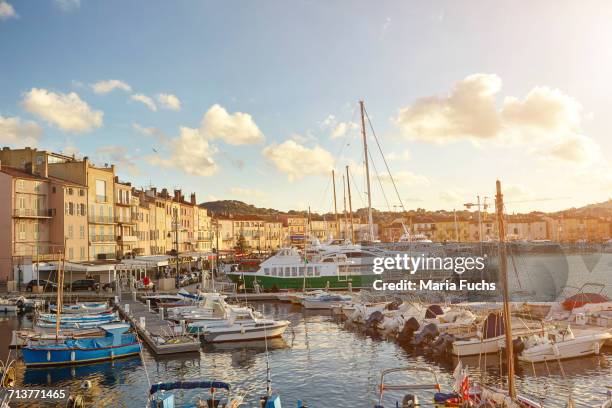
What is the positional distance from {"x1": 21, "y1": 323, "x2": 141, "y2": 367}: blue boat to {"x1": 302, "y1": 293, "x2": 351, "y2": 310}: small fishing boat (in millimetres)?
23367

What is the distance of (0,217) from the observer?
61.9 m

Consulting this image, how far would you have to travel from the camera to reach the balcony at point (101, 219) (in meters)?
71.2

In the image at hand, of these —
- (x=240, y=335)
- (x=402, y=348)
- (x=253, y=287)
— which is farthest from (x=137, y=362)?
(x=253, y=287)

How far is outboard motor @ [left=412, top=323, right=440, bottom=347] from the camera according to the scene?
33.4 metres

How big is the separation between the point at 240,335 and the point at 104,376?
10.6m

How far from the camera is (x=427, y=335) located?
110 ft

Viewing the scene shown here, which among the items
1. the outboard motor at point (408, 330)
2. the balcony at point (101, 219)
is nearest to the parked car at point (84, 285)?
the balcony at point (101, 219)

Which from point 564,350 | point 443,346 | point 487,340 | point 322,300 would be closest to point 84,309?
point 322,300

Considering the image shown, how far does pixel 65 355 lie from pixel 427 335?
71.0ft

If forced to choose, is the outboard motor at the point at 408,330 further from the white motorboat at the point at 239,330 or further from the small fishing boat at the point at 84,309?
the small fishing boat at the point at 84,309

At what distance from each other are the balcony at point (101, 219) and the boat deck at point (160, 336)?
2971 cm

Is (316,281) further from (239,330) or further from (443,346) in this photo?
(443,346)

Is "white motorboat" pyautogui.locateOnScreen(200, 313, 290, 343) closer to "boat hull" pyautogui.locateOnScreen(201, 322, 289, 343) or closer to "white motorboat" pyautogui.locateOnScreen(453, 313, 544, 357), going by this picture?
"boat hull" pyautogui.locateOnScreen(201, 322, 289, 343)

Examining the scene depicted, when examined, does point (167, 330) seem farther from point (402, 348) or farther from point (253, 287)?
point (253, 287)
